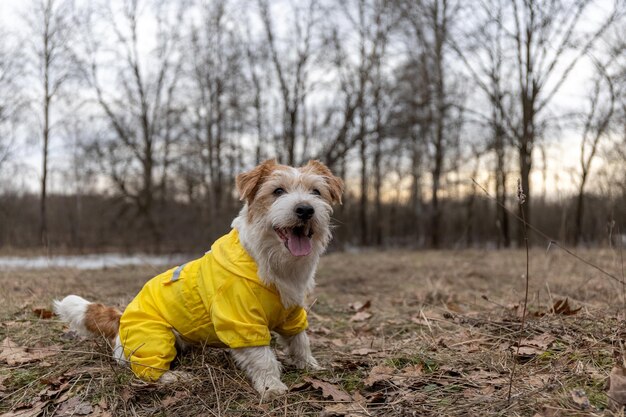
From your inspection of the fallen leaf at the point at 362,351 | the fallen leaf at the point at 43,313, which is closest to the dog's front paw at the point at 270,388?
the fallen leaf at the point at 362,351

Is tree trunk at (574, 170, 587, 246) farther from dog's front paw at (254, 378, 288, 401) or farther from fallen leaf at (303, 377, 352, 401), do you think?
dog's front paw at (254, 378, 288, 401)

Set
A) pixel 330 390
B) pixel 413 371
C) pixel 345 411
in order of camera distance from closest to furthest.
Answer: pixel 345 411 → pixel 330 390 → pixel 413 371

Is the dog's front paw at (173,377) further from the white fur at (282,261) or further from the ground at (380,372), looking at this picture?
the white fur at (282,261)

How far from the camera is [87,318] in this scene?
12.3 ft

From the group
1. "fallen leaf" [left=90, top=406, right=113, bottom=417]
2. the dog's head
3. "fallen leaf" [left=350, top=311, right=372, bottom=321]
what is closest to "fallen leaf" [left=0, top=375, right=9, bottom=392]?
"fallen leaf" [left=90, top=406, right=113, bottom=417]

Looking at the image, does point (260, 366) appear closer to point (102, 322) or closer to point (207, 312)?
point (207, 312)

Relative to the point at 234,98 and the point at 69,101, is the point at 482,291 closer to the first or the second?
the point at 234,98

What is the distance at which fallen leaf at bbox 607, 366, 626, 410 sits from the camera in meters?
2.09

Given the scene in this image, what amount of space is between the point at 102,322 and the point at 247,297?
1408mm

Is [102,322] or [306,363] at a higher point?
[102,322]

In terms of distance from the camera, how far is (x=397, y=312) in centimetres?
560

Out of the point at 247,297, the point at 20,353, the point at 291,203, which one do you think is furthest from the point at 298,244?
the point at 20,353

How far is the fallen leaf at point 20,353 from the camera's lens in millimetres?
3512

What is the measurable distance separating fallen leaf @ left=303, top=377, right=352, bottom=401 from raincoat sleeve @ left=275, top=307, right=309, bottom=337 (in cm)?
56
